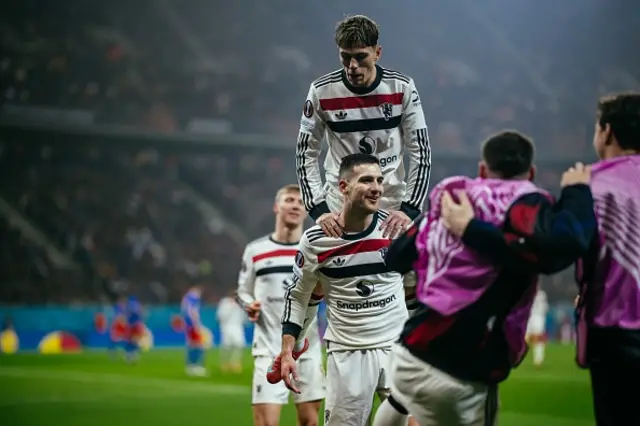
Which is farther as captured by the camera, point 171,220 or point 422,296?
point 171,220

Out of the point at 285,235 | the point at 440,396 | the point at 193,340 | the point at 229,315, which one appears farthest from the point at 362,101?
the point at 229,315

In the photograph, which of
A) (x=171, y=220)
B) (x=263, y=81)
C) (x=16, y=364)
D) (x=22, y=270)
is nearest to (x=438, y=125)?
(x=263, y=81)

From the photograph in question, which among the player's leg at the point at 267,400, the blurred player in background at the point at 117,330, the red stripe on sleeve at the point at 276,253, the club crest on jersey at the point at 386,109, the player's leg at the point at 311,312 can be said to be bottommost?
the blurred player in background at the point at 117,330

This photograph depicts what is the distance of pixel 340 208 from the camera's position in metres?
6.77

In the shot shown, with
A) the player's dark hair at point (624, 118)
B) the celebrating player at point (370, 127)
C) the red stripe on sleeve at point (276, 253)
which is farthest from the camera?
the red stripe on sleeve at point (276, 253)

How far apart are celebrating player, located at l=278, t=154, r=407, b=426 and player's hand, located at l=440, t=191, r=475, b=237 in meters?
1.79

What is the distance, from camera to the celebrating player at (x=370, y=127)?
257 inches

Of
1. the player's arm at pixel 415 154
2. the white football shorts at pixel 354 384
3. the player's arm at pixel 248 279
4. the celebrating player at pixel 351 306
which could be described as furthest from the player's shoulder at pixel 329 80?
the player's arm at pixel 248 279

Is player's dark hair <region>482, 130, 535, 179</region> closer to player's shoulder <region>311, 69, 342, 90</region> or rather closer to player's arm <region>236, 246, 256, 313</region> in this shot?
player's shoulder <region>311, 69, 342, 90</region>

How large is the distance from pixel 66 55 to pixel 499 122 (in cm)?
1739

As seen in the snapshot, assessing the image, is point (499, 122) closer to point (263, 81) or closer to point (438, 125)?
point (438, 125)

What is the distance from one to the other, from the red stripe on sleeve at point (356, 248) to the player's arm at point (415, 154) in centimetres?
37

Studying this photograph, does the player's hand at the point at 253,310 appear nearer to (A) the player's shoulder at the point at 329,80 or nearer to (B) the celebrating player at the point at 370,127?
(B) the celebrating player at the point at 370,127

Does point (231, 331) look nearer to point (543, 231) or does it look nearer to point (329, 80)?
point (329, 80)
